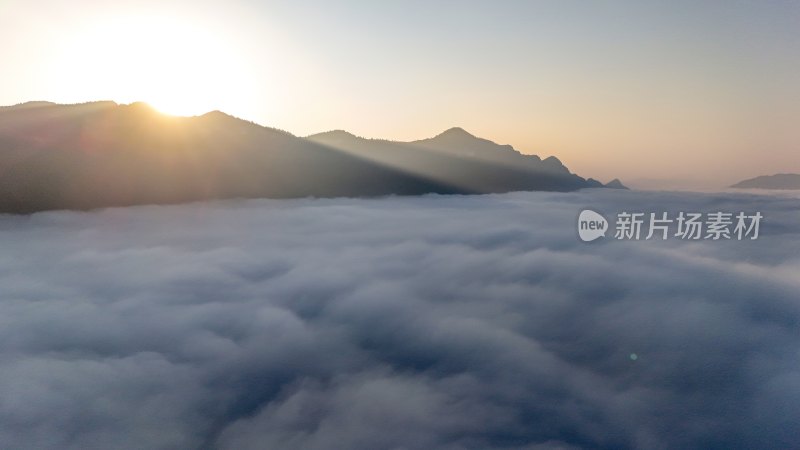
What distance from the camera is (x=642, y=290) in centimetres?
3928

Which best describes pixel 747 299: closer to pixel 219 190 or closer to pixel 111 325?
pixel 111 325

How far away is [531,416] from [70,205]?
436 feet

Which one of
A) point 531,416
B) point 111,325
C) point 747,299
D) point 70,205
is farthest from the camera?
point 70,205

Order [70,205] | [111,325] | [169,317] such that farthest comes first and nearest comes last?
[70,205] < [169,317] < [111,325]

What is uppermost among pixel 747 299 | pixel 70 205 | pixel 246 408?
pixel 70 205

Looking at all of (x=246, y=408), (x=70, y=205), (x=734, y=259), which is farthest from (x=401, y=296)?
(x=70, y=205)

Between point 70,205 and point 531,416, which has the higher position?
point 70,205

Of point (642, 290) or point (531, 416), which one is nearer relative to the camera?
point (531, 416)
